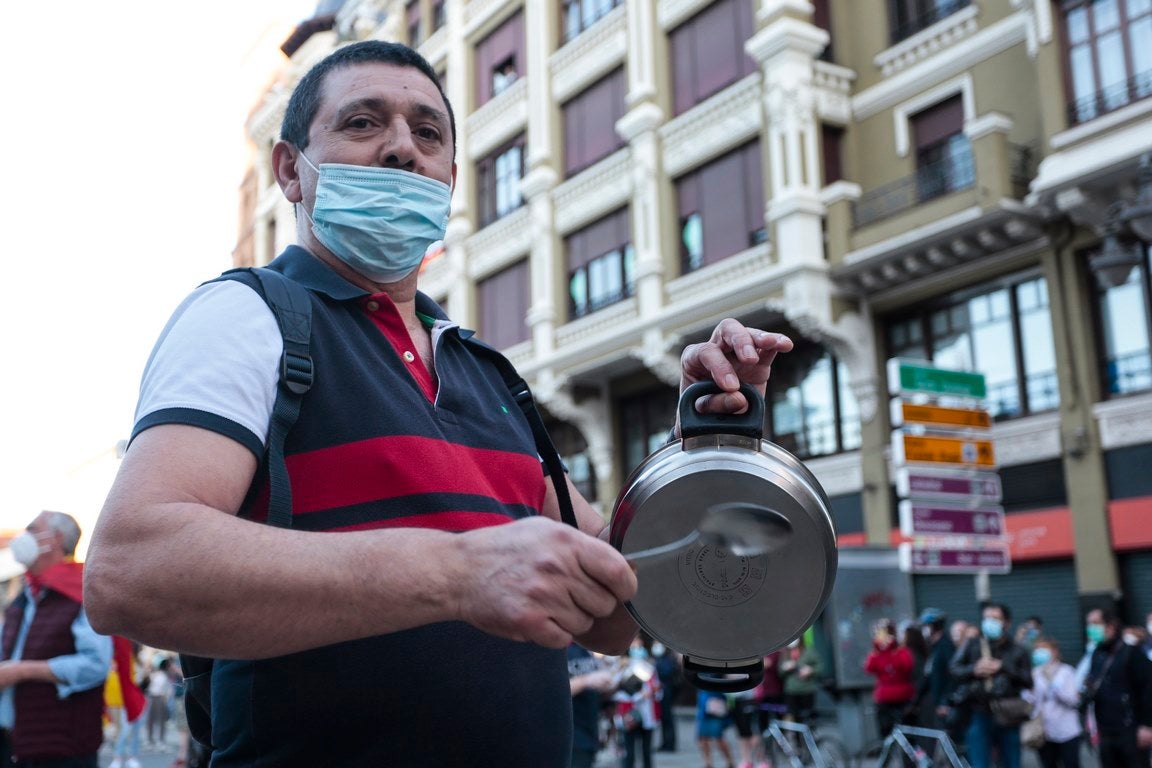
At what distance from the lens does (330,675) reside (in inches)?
57.2

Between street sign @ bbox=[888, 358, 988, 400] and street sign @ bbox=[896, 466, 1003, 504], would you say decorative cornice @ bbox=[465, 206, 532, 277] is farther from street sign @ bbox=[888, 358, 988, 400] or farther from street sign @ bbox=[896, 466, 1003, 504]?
street sign @ bbox=[896, 466, 1003, 504]

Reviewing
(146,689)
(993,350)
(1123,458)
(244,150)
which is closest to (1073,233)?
(993,350)

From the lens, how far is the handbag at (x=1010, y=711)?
10570 mm

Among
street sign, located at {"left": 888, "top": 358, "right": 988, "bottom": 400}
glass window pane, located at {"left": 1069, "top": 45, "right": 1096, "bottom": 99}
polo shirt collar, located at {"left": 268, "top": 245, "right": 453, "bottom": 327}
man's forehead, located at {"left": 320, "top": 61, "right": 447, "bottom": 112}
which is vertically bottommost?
polo shirt collar, located at {"left": 268, "top": 245, "right": 453, "bottom": 327}

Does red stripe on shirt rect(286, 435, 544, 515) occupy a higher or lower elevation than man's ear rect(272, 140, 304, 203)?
lower

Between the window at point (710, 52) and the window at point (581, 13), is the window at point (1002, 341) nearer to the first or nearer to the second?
the window at point (710, 52)

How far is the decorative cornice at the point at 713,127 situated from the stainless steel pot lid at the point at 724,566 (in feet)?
61.0

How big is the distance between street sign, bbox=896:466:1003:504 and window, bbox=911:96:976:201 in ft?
21.2

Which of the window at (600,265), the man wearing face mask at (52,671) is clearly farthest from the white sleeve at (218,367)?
the window at (600,265)

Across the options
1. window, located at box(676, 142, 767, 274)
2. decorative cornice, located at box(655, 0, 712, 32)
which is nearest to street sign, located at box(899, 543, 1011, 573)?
window, located at box(676, 142, 767, 274)

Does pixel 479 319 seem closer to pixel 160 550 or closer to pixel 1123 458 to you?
pixel 1123 458

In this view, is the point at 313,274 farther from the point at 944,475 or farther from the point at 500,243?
the point at 500,243

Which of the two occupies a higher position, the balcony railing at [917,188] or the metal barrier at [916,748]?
the balcony railing at [917,188]

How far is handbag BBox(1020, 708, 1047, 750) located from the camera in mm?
11242
